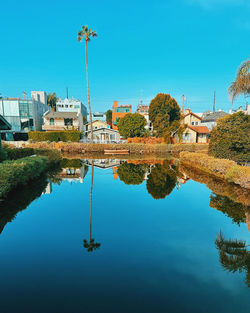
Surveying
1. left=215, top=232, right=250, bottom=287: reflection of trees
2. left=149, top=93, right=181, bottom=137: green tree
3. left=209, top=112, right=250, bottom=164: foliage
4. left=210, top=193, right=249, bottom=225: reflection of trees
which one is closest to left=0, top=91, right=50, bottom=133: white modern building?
left=149, top=93, right=181, bottom=137: green tree

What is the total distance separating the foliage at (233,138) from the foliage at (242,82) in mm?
1596

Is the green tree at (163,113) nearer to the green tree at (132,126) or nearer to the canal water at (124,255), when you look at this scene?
the green tree at (132,126)

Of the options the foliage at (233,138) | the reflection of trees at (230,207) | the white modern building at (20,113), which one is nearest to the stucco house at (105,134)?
the white modern building at (20,113)

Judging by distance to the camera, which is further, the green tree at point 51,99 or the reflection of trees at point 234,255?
the green tree at point 51,99

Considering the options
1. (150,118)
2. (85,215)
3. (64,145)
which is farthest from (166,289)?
(150,118)

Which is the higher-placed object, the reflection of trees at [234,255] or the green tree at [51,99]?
the green tree at [51,99]

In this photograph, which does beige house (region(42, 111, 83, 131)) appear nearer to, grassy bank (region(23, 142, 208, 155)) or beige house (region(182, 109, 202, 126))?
grassy bank (region(23, 142, 208, 155))

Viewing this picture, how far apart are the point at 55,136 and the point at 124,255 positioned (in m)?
34.2

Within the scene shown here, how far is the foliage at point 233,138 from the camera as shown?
12.8 metres

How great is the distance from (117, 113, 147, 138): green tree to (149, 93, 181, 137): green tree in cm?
325

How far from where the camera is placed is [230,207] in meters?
8.09

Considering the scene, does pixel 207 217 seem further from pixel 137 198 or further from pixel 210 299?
pixel 210 299

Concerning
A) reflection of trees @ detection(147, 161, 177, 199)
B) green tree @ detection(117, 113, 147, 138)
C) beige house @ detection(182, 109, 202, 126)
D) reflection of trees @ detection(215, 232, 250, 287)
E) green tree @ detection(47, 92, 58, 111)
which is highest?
green tree @ detection(47, 92, 58, 111)

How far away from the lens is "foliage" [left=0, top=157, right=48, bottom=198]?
7.98 m
